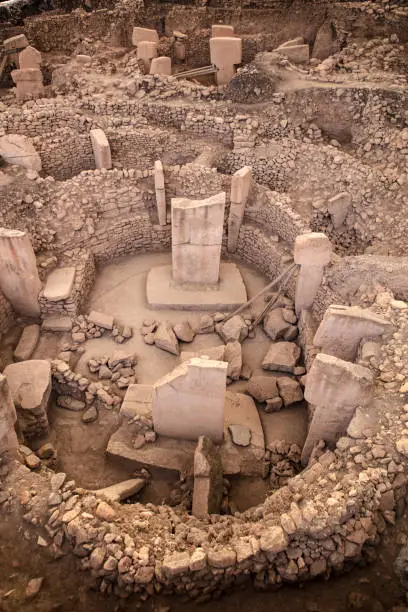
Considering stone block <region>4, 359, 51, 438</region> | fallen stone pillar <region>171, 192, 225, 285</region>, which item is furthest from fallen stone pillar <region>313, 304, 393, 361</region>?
stone block <region>4, 359, 51, 438</region>

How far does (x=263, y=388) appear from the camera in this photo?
256 inches

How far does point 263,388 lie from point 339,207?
12.9 ft

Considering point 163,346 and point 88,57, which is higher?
point 88,57

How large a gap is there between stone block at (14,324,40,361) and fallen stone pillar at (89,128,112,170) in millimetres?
3918

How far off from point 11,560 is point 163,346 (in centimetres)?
372

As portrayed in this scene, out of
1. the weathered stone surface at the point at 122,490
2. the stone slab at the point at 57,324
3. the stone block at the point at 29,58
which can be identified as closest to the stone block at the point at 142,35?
the stone block at the point at 29,58

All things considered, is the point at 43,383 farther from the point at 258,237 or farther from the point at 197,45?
the point at 197,45

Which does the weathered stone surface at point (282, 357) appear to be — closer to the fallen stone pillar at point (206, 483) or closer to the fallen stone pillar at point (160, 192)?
the fallen stone pillar at point (206, 483)

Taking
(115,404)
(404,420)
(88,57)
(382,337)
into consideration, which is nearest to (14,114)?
(88,57)

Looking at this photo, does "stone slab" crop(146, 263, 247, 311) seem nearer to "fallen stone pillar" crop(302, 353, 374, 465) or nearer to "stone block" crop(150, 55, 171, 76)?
"fallen stone pillar" crop(302, 353, 374, 465)

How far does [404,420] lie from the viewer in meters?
4.49

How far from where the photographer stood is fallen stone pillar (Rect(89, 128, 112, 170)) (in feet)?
29.8

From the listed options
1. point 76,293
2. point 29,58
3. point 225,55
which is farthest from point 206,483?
point 29,58

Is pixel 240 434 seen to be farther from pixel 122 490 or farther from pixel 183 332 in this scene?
pixel 183 332
